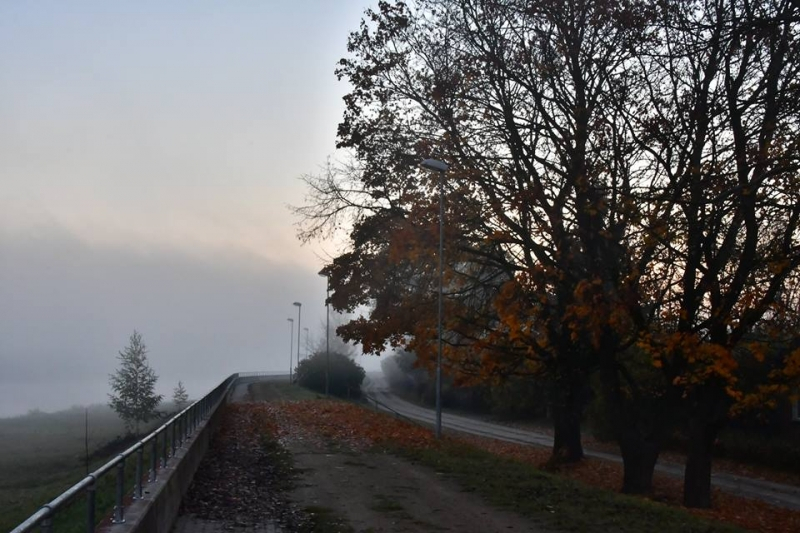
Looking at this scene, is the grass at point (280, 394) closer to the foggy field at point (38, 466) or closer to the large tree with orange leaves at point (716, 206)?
the foggy field at point (38, 466)

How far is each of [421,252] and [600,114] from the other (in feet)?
23.2

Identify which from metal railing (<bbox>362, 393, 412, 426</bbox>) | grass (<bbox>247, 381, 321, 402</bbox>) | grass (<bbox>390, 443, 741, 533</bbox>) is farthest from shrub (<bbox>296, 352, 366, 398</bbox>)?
grass (<bbox>390, 443, 741, 533</bbox>)

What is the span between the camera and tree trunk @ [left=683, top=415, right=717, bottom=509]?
20453 millimetres

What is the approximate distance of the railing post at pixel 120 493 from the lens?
8.38 m

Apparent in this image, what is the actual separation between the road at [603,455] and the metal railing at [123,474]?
57.3 ft

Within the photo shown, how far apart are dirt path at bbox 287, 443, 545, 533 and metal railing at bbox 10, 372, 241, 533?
2271 millimetres

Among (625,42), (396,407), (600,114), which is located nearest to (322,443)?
(600,114)

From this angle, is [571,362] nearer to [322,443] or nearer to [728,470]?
[322,443]

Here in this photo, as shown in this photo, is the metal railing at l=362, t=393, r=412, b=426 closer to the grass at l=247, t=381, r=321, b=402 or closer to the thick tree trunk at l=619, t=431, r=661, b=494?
the grass at l=247, t=381, r=321, b=402

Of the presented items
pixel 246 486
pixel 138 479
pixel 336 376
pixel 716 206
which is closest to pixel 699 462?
pixel 716 206

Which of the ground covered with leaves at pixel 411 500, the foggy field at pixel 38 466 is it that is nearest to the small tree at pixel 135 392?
the foggy field at pixel 38 466

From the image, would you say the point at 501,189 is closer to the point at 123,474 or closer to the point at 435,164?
the point at 435,164

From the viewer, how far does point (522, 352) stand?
2592 centimetres

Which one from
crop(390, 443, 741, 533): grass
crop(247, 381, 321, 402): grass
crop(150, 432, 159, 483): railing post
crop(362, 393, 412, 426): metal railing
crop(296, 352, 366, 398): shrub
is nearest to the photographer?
crop(150, 432, 159, 483): railing post
